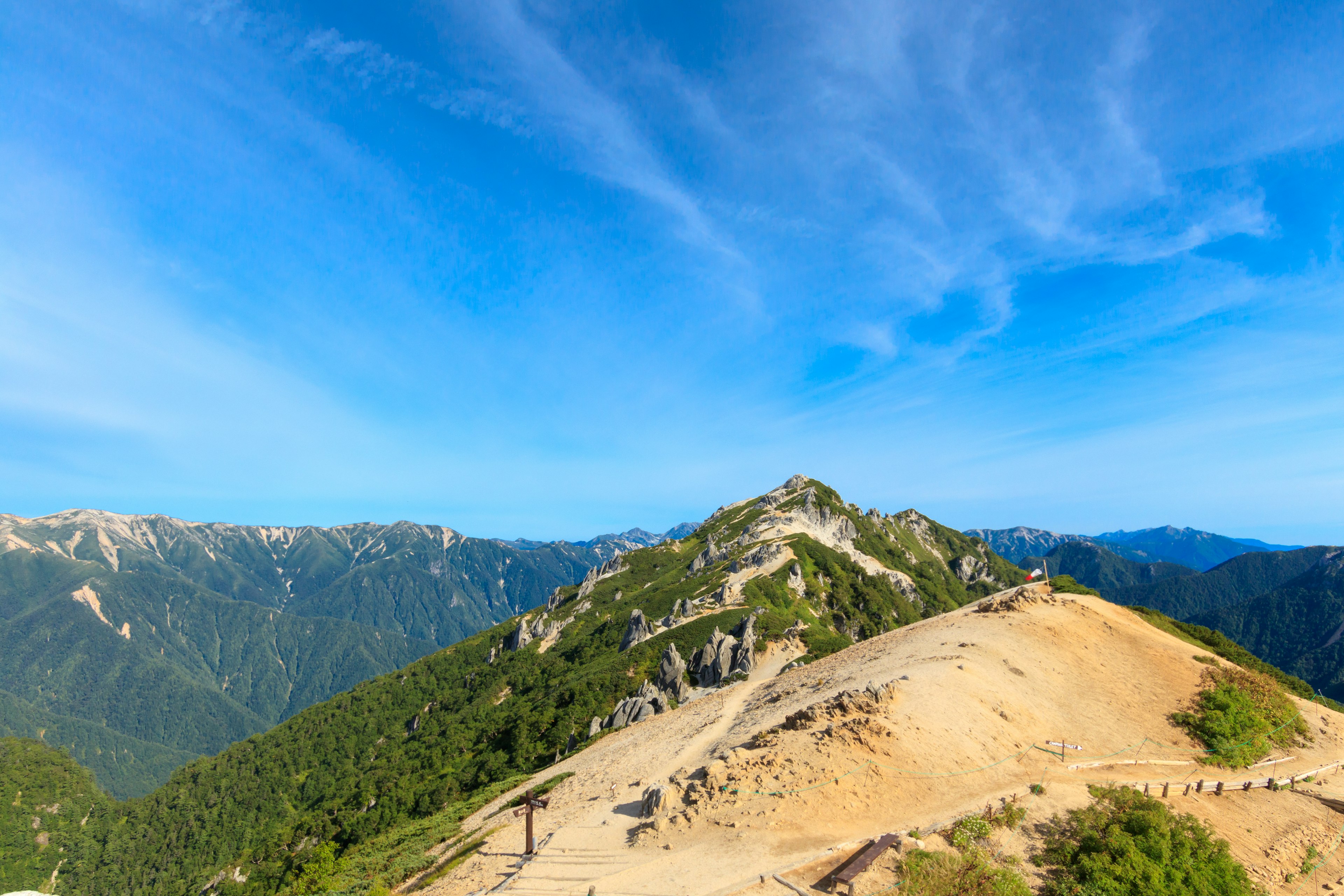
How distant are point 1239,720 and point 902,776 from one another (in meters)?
25.5

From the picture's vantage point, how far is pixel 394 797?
87.4 m

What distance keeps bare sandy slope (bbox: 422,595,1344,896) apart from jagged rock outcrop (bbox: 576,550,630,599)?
445 feet

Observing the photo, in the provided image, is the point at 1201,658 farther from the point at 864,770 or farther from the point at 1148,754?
the point at 864,770

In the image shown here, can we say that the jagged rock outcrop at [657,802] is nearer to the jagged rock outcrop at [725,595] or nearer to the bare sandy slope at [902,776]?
the bare sandy slope at [902,776]

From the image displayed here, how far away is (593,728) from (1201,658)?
59.9 m

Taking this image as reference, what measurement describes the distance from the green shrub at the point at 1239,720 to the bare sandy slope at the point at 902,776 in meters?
0.93

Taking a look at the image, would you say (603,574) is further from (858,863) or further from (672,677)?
(858,863)

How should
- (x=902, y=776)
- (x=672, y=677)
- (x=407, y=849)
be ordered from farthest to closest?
1. (x=672, y=677)
2. (x=407, y=849)
3. (x=902, y=776)

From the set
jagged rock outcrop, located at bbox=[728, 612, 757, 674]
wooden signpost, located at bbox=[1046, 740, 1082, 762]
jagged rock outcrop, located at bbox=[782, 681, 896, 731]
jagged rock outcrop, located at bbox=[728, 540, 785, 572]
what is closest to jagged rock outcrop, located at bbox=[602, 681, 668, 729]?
jagged rock outcrop, located at bbox=[728, 612, 757, 674]

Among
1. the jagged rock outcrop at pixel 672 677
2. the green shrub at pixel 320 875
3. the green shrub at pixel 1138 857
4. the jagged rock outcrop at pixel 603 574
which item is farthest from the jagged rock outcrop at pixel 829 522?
the green shrub at pixel 1138 857

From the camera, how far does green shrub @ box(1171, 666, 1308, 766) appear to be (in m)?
35.6

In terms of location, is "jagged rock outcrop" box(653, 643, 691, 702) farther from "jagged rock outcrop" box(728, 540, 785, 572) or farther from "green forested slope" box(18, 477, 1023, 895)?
"jagged rock outcrop" box(728, 540, 785, 572)

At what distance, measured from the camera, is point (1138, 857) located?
890 inches

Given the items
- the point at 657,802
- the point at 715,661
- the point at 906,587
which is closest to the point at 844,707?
the point at 657,802
